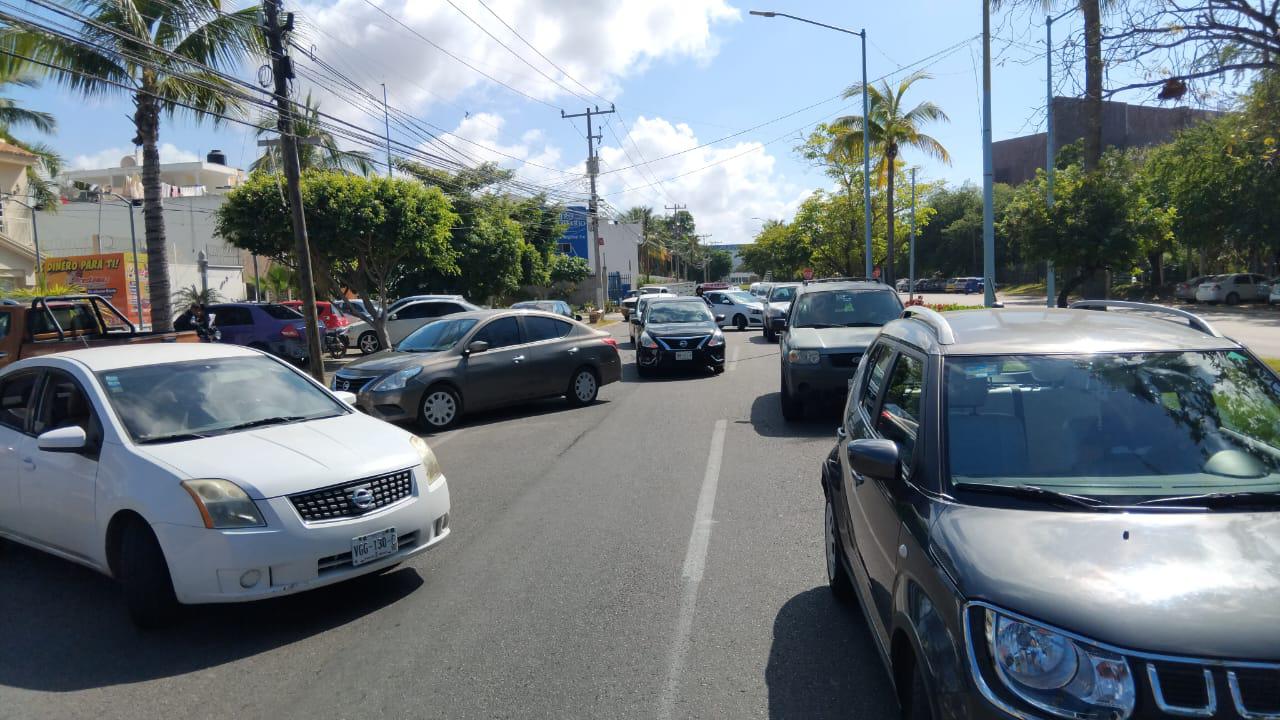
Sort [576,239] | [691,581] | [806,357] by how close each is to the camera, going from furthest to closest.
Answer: [576,239]
[806,357]
[691,581]

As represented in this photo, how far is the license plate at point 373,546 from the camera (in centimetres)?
523

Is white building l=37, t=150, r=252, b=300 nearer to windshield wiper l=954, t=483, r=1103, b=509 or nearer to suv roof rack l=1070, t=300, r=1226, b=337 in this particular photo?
suv roof rack l=1070, t=300, r=1226, b=337

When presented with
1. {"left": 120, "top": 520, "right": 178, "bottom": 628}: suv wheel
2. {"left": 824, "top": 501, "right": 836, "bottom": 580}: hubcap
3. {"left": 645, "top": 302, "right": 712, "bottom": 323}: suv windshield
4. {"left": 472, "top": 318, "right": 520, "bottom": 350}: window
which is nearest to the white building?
{"left": 645, "top": 302, "right": 712, "bottom": 323}: suv windshield

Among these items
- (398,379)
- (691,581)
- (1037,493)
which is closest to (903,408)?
(1037,493)

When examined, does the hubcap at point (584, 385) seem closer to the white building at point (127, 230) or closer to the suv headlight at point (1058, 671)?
the suv headlight at point (1058, 671)

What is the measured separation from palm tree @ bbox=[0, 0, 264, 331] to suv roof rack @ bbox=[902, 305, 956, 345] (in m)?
15.1

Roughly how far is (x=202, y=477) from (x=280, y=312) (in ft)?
63.1

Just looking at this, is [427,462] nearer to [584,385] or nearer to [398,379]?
[398,379]

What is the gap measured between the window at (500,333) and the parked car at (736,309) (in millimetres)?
21273

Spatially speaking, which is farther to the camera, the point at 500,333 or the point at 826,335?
the point at 500,333

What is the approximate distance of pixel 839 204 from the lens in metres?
46.7

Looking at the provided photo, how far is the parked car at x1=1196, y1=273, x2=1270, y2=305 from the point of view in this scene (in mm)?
41531

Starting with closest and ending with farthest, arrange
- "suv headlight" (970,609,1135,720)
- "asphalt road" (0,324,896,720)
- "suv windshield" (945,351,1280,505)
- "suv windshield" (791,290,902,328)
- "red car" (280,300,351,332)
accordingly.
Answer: "suv headlight" (970,609,1135,720), "suv windshield" (945,351,1280,505), "asphalt road" (0,324,896,720), "suv windshield" (791,290,902,328), "red car" (280,300,351,332)

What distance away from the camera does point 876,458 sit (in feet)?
11.9
